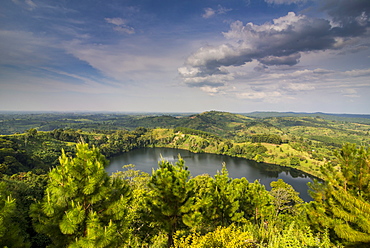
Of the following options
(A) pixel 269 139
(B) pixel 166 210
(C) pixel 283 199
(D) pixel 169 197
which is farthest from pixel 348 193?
(A) pixel 269 139

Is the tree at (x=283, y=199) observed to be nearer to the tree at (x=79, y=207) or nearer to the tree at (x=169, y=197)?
the tree at (x=169, y=197)

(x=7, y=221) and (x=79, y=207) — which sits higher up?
(x=7, y=221)

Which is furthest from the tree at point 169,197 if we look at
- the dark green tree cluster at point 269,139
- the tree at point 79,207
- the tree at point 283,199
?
the dark green tree cluster at point 269,139

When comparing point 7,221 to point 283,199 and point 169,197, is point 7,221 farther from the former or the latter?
point 283,199

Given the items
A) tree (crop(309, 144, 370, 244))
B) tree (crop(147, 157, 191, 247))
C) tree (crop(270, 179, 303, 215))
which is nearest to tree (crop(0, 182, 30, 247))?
tree (crop(147, 157, 191, 247))

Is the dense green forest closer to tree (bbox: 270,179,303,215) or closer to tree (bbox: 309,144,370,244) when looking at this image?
tree (bbox: 309,144,370,244)

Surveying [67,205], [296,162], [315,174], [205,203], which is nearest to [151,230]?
[205,203]
